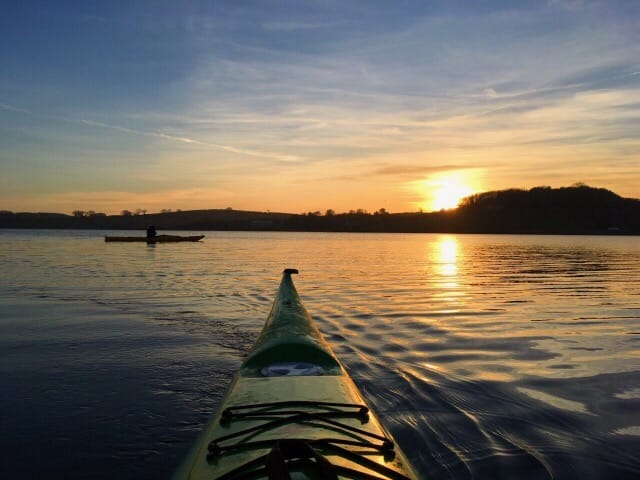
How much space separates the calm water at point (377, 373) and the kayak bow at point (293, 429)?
1.28 metres

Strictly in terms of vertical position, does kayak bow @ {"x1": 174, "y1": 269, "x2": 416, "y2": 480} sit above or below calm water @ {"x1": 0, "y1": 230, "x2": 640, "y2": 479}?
above

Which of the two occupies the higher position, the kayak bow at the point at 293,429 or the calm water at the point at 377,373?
the kayak bow at the point at 293,429

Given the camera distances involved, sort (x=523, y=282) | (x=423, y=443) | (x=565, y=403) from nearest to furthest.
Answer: (x=423, y=443) → (x=565, y=403) → (x=523, y=282)

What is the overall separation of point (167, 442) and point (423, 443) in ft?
9.97

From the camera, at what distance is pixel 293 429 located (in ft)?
13.4

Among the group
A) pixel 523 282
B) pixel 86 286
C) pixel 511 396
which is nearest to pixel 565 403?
pixel 511 396

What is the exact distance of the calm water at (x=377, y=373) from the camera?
5461mm

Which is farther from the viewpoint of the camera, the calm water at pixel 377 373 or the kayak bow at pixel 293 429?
the calm water at pixel 377 373

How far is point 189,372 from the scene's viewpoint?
8422 millimetres

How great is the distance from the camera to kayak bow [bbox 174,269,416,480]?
330 centimetres

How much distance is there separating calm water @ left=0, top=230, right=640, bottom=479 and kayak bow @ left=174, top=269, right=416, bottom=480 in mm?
1282

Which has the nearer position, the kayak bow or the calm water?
the kayak bow

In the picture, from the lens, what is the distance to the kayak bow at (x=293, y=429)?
10.8 feet

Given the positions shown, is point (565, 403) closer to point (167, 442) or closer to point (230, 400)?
point (230, 400)
